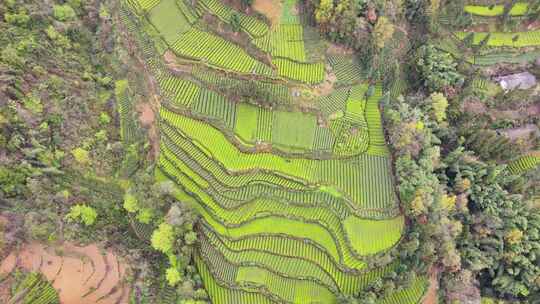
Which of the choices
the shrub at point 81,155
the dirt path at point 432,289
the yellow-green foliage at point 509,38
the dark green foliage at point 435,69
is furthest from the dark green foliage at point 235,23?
the dirt path at point 432,289

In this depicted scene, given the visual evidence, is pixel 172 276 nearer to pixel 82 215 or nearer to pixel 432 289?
pixel 82 215

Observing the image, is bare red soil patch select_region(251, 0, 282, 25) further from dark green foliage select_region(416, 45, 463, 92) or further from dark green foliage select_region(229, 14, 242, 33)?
dark green foliage select_region(416, 45, 463, 92)

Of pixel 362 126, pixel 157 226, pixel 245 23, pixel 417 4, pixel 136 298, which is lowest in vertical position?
pixel 136 298

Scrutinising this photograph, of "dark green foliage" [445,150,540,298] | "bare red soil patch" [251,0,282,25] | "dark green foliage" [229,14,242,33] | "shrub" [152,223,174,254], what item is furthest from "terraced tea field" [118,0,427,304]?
"dark green foliage" [445,150,540,298]

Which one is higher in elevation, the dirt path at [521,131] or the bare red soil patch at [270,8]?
the bare red soil patch at [270,8]

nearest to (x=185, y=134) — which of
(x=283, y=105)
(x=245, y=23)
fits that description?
(x=283, y=105)

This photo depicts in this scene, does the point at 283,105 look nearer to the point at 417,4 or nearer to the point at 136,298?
the point at 417,4

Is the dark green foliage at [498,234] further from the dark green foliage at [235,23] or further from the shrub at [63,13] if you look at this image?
the shrub at [63,13]
